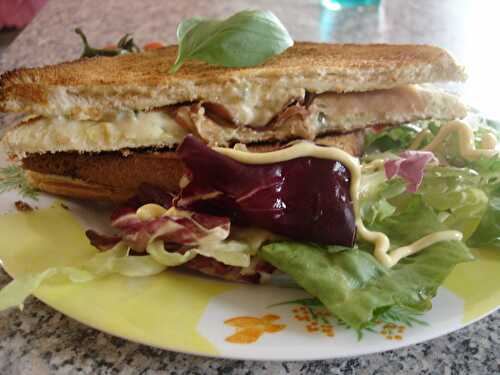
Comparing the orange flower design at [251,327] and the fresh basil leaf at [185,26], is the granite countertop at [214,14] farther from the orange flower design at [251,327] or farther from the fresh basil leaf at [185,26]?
the fresh basil leaf at [185,26]

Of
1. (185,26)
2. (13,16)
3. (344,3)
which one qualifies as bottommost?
(13,16)

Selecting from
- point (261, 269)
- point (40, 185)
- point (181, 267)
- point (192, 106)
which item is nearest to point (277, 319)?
point (261, 269)

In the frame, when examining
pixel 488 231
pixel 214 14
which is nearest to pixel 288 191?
pixel 488 231

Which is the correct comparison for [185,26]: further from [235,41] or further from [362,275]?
[362,275]

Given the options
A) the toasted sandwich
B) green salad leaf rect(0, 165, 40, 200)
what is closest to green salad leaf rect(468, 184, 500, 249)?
the toasted sandwich

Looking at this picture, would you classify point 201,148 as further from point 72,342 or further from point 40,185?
point 40,185

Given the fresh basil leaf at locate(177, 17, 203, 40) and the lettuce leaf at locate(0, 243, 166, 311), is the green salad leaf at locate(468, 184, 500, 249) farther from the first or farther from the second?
the fresh basil leaf at locate(177, 17, 203, 40)
